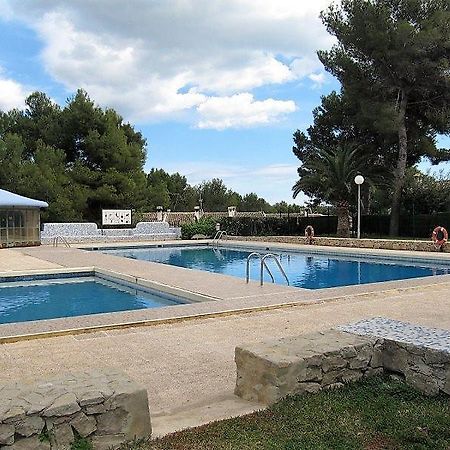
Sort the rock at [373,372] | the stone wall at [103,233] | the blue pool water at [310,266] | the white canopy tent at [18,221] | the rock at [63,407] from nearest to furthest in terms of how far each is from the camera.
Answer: the rock at [63,407] < the rock at [373,372] < the blue pool water at [310,266] < the white canopy tent at [18,221] < the stone wall at [103,233]

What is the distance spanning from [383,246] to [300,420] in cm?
1740

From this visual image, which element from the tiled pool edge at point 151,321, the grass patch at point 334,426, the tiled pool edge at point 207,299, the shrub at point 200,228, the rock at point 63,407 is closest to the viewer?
the rock at point 63,407

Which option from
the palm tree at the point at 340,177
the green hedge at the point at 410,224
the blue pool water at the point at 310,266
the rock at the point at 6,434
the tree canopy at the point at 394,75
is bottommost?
the blue pool water at the point at 310,266

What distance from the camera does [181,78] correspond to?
21125 millimetres

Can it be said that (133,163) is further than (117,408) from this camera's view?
Yes

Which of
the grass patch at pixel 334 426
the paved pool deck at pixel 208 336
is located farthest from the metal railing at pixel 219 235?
the grass patch at pixel 334 426

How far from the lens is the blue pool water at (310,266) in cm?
1402

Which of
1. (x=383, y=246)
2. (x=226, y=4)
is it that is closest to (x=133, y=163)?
(x=383, y=246)

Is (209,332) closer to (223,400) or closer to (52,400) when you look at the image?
(223,400)

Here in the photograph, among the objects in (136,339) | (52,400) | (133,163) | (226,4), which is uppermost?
(226,4)

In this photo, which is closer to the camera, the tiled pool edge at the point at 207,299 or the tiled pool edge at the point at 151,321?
the tiled pool edge at the point at 151,321

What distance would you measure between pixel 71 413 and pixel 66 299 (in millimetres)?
8601

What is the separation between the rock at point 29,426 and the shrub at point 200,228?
971 inches

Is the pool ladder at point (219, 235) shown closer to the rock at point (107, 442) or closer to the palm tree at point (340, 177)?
the palm tree at point (340, 177)
